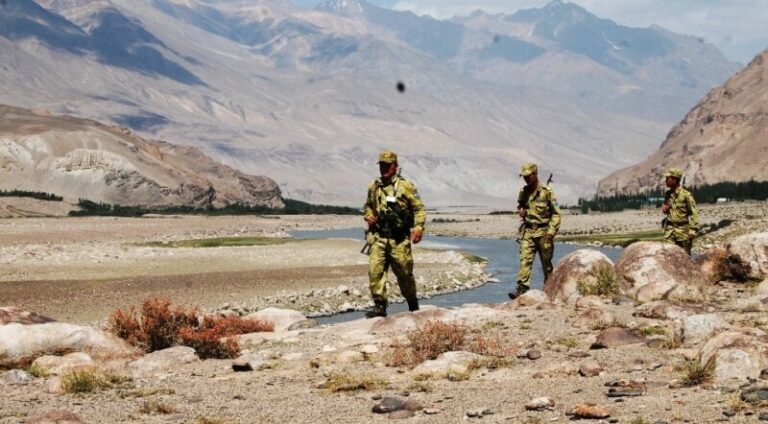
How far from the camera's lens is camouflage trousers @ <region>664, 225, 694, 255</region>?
871 inches

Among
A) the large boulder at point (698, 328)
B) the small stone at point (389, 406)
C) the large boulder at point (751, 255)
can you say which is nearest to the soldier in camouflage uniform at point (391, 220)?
the large boulder at point (698, 328)

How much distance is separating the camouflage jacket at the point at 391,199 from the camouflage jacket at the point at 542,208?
374 cm

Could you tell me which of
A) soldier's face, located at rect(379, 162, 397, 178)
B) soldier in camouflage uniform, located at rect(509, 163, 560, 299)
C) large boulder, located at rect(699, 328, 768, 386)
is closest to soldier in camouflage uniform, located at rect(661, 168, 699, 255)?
soldier in camouflage uniform, located at rect(509, 163, 560, 299)

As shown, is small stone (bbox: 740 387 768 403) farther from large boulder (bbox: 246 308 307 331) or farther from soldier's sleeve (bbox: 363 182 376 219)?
large boulder (bbox: 246 308 307 331)

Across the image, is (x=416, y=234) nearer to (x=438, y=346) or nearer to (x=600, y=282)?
(x=438, y=346)

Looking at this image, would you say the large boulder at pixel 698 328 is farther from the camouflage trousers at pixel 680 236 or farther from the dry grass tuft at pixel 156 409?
the camouflage trousers at pixel 680 236

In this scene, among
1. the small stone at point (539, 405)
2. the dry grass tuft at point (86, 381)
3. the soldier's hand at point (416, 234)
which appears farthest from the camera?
the soldier's hand at point (416, 234)

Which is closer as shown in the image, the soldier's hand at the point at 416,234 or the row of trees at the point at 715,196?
the soldier's hand at the point at 416,234

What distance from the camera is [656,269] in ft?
65.9

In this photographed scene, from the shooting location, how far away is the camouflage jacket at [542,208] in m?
20.5

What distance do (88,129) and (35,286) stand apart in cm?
16044

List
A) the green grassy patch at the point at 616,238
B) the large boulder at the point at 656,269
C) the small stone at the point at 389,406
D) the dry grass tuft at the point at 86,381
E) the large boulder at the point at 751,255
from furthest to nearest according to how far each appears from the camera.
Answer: the green grassy patch at the point at 616,238, the large boulder at the point at 751,255, the large boulder at the point at 656,269, the dry grass tuft at the point at 86,381, the small stone at the point at 389,406

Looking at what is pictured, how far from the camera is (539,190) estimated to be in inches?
817

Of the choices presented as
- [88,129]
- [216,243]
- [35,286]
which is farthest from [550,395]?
[88,129]
